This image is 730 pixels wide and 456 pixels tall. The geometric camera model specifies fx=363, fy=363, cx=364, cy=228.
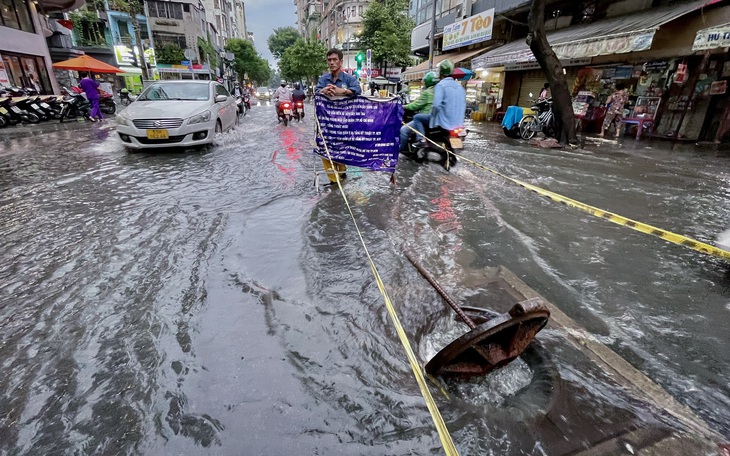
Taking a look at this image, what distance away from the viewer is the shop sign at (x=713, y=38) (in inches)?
320

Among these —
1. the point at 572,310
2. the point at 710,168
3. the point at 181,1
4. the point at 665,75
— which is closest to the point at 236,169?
the point at 572,310

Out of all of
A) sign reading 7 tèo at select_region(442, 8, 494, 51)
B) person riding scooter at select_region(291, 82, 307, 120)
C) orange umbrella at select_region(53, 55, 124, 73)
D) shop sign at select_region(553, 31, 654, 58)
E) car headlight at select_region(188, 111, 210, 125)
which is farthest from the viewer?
orange umbrella at select_region(53, 55, 124, 73)

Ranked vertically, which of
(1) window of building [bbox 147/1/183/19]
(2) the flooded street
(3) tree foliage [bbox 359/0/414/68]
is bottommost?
(2) the flooded street

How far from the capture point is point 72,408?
183cm

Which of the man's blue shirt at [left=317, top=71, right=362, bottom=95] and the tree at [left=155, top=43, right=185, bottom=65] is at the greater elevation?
the tree at [left=155, top=43, right=185, bottom=65]

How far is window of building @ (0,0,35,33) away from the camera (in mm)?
18519

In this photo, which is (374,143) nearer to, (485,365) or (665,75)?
(485,365)

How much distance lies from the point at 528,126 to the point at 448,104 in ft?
22.9

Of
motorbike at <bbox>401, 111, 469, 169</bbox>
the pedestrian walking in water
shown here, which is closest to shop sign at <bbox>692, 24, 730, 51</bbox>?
the pedestrian walking in water

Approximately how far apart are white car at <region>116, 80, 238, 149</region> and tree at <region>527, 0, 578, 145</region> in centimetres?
895

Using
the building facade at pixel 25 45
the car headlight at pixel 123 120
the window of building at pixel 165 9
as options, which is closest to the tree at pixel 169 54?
the window of building at pixel 165 9

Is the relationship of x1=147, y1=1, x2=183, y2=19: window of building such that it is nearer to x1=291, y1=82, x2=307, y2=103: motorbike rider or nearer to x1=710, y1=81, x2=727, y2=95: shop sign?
x1=291, y1=82, x2=307, y2=103: motorbike rider

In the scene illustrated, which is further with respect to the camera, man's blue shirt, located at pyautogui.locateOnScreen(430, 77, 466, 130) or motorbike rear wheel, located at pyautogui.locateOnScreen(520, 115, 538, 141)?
motorbike rear wheel, located at pyautogui.locateOnScreen(520, 115, 538, 141)

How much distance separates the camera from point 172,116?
762cm
